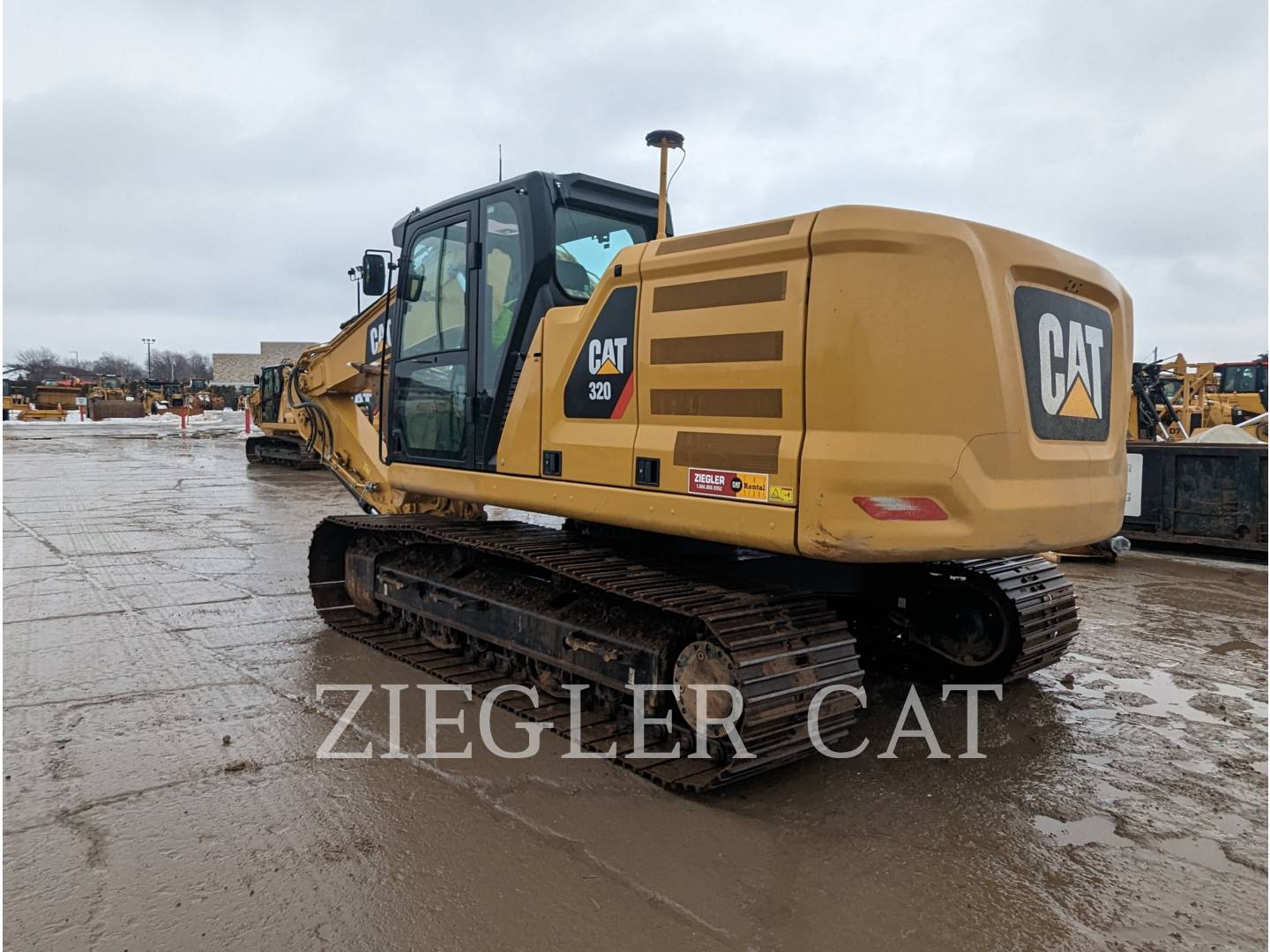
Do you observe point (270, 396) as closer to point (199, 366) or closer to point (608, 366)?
point (608, 366)

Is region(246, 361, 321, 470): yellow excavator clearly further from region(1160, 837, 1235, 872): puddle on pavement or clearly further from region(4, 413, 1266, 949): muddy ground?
region(1160, 837, 1235, 872): puddle on pavement

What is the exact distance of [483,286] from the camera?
484 centimetres

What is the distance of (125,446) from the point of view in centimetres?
2394

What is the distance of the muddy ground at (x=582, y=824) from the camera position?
8.52 feet

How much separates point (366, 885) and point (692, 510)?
1.78 m

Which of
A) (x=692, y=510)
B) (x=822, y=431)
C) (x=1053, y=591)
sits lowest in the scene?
(x=1053, y=591)

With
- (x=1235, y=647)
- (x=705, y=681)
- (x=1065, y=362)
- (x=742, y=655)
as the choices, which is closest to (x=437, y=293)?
(x=705, y=681)

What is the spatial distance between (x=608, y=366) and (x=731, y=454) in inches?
33.4

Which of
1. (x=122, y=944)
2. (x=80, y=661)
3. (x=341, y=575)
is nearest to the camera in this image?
(x=122, y=944)

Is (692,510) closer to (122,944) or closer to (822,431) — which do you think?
(822,431)

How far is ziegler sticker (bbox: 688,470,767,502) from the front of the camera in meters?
3.31

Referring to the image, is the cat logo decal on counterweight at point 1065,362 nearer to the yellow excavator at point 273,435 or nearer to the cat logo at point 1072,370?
the cat logo at point 1072,370

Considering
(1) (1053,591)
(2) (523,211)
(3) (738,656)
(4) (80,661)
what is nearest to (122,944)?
A: (3) (738,656)

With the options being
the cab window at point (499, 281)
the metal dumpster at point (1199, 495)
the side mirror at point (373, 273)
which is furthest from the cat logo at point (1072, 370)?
the metal dumpster at point (1199, 495)
